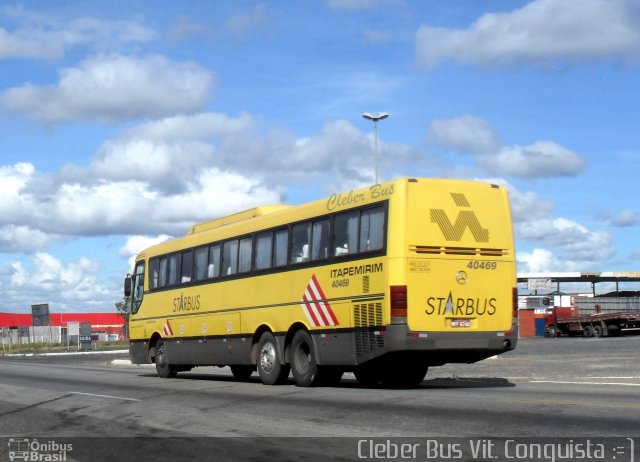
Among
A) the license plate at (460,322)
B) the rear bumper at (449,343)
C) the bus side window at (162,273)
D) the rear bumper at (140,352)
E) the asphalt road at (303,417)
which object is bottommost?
the asphalt road at (303,417)

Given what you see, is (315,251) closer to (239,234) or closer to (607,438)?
(239,234)

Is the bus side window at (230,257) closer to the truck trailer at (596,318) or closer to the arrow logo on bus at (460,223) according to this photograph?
the arrow logo on bus at (460,223)

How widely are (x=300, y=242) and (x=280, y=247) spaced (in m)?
0.87

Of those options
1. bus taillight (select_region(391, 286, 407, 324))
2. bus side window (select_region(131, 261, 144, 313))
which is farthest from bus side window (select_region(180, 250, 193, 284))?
bus taillight (select_region(391, 286, 407, 324))

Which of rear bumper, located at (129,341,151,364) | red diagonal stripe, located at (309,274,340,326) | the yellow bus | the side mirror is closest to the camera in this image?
the yellow bus

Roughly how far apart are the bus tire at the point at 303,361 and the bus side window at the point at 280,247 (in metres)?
1.63

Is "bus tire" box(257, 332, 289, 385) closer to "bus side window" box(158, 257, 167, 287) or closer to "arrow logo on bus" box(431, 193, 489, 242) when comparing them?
"arrow logo on bus" box(431, 193, 489, 242)

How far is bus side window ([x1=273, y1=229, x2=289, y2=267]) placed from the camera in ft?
63.5

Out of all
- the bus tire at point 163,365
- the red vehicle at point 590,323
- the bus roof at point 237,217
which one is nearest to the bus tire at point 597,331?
the red vehicle at point 590,323

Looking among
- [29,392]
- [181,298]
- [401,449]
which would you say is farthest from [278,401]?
[181,298]

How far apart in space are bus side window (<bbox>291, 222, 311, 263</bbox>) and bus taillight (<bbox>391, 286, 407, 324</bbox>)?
3.07 m

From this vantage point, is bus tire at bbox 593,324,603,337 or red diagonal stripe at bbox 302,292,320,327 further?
bus tire at bbox 593,324,603,337

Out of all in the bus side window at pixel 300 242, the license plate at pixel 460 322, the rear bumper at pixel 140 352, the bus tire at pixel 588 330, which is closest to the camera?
the license plate at pixel 460 322

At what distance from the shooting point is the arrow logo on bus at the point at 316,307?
17.7 metres
